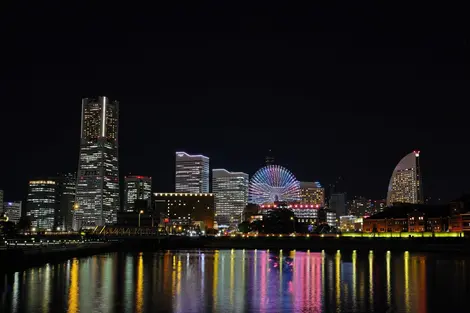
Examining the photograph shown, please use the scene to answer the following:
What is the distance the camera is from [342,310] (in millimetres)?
33719

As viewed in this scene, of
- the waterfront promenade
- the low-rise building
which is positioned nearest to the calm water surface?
the waterfront promenade

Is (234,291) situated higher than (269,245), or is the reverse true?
(234,291)

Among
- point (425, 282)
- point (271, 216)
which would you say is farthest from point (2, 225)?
point (425, 282)

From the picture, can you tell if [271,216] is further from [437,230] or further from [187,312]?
[187,312]

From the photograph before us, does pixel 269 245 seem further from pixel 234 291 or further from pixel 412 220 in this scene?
pixel 234 291

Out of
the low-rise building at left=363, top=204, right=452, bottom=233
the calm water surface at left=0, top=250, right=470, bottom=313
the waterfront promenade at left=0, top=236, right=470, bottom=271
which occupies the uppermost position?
the low-rise building at left=363, top=204, right=452, bottom=233

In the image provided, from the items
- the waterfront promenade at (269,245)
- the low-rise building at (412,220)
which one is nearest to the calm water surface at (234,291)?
the waterfront promenade at (269,245)

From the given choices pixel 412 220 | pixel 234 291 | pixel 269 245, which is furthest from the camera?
pixel 412 220

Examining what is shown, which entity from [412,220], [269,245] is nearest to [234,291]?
[269,245]

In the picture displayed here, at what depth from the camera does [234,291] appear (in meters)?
43.1

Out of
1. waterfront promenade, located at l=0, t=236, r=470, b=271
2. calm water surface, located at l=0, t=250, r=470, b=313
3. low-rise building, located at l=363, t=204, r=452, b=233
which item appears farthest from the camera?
low-rise building, located at l=363, t=204, r=452, b=233

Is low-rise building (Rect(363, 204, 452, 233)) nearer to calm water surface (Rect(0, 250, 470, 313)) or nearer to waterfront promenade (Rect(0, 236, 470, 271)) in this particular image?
waterfront promenade (Rect(0, 236, 470, 271))

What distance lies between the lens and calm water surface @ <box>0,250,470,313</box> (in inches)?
1366

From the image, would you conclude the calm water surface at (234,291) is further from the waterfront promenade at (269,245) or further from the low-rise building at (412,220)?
the low-rise building at (412,220)
